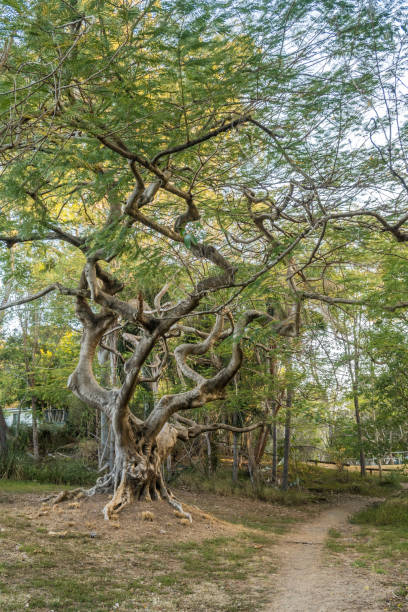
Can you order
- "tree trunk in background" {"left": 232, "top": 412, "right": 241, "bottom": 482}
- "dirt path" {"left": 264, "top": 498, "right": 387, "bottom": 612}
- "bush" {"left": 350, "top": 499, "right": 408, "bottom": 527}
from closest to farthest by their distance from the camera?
1. "dirt path" {"left": 264, "top": 498, "right": 387, "bottom": 612}
2. "bush" {"left": 350, "top": 499, "right": 408, "bottom": 527}
3. "tree trunk in background" {"left": 232, "top": 412, "right": 241, "bottom": 482}

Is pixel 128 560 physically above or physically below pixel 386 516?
above

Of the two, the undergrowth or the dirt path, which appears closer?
the dirt path

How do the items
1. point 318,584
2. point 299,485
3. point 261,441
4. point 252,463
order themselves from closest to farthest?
point 318,584, point 252,463, point 299,485, point 261,441

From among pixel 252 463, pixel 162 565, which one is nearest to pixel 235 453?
pixel 252 463

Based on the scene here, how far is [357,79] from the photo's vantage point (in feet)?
14.9

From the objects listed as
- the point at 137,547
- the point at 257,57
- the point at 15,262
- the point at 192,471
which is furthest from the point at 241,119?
the point at 192,471

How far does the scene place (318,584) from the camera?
204 inches

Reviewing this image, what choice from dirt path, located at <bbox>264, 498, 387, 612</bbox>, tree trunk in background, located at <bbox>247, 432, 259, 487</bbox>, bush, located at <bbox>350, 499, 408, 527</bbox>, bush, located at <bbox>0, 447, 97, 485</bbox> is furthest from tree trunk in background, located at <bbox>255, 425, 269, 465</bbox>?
dirt path, located at <bbox>264, 498, 387, 612</bbox>

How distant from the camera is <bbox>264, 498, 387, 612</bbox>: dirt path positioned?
4363 mm

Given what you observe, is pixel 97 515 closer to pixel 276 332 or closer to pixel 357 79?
pixel 276 332

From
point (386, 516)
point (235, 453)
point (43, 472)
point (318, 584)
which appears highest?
point (235, 453)

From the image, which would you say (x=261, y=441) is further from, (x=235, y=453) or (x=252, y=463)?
(x=235, y=453)

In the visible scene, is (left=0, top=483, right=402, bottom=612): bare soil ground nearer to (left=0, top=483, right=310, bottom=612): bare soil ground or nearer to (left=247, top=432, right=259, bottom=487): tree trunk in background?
(left=0, top=483, right=310, bottom=612): bare soil ground

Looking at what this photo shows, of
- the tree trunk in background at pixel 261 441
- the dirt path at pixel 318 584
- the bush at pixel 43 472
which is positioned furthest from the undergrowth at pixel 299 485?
the dirt path at pixel 318 584
